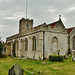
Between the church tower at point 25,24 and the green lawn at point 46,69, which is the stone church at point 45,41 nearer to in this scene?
the green lawn at point 46,69

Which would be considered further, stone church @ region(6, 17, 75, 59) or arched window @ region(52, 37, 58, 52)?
arched window @ region(52, 37, 58, 52)

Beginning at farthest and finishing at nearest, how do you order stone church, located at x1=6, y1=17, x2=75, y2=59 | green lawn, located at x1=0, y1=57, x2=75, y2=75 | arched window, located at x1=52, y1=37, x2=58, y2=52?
1. arched window, located at x1=52, y1=37, x2=58, y2=52
2. stone church, located at x1=6, y1=17, x2=75, y2=59
3. green lawn, located at x1=0, y1=57, x2=75, y2=75

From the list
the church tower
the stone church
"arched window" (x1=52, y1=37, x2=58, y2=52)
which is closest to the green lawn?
the stone church

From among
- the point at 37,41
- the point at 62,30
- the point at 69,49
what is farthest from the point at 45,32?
the point at 69,49

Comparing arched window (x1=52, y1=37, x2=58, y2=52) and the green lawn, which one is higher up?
arched window (x1=52, y1=37, x2=58, y2=52)

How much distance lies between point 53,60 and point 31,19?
20.5m

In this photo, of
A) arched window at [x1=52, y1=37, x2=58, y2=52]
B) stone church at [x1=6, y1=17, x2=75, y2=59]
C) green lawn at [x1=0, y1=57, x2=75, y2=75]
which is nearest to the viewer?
green lawn at [x1=0, y1=57, x2=75, y2=75]

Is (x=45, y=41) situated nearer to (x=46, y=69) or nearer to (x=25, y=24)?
(x=46, y=69)

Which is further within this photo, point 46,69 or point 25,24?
point 25,24

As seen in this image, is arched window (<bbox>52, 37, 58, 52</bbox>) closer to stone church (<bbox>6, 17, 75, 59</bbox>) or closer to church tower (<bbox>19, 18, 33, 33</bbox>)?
stone church (<bbox>6, 17, 75, 59</bbox>)

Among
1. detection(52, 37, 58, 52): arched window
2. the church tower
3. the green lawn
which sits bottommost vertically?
the green lawn

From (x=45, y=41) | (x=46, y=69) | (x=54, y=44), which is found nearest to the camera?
(x=46, y=69)

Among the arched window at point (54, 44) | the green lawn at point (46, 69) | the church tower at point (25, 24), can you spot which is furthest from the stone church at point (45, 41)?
the church tower at point (25, 24)

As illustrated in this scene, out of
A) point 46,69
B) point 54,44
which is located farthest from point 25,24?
point 46,69
